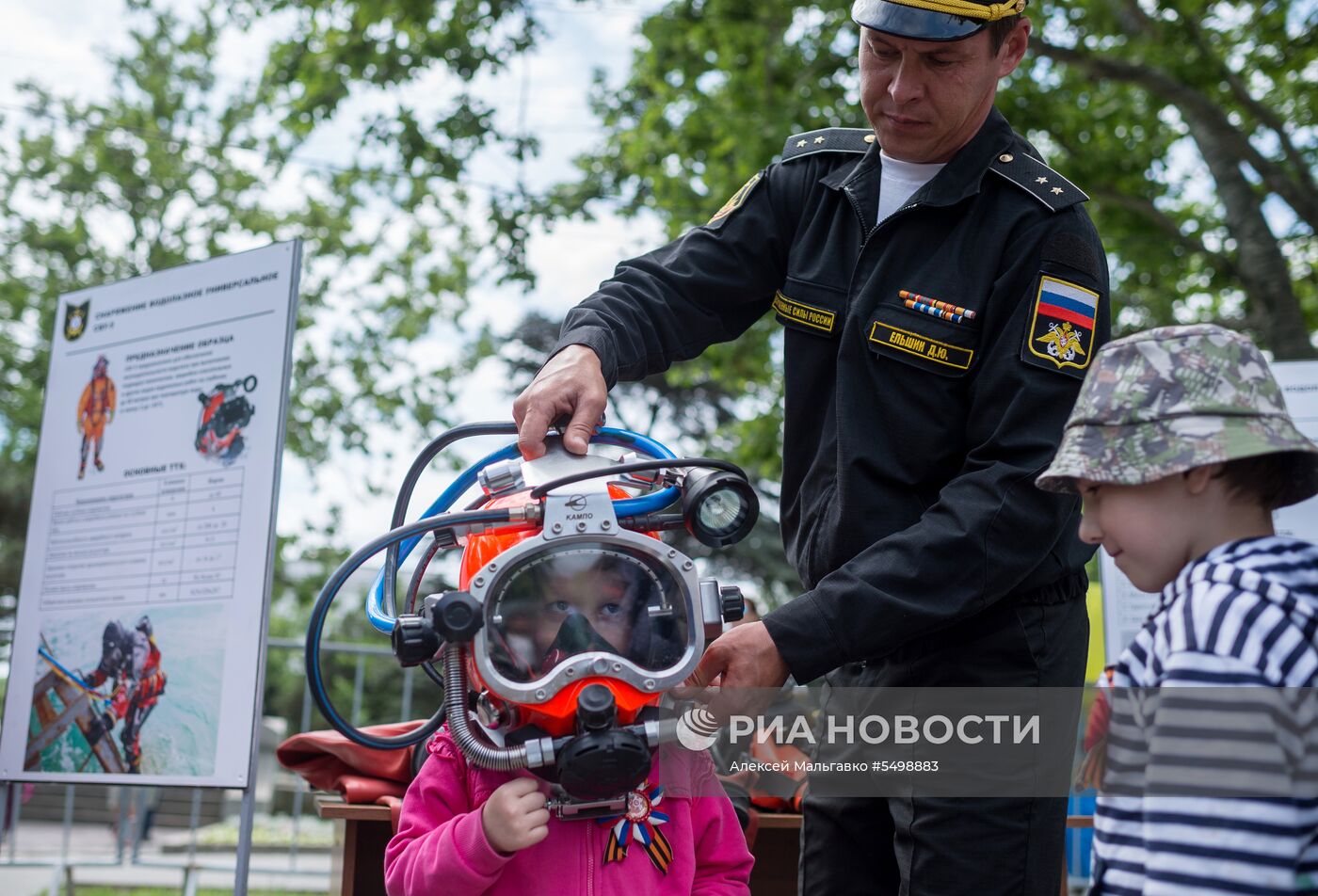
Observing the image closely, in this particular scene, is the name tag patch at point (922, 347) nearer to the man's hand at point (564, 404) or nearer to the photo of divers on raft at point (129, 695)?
the man's hand at point (564, 404)

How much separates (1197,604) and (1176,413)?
22 centimetres

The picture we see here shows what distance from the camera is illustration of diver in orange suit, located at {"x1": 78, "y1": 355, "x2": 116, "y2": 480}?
4.04 m

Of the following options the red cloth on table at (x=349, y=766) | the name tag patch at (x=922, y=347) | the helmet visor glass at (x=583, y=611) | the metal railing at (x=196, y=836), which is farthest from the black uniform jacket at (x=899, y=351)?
Result: the metal railing at (x=196, y=836)

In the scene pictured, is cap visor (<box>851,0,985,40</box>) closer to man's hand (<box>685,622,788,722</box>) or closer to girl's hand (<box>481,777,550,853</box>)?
man's hand (<box>685,622,788,722</box>)

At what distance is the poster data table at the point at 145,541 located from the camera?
3576mm

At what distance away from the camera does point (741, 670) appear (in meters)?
1.70

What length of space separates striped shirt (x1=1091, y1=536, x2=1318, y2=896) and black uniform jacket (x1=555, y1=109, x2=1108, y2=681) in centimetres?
46

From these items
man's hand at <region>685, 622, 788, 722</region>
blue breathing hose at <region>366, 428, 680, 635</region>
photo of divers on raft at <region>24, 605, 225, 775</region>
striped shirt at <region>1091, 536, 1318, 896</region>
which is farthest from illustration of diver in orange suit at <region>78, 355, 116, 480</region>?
striped shirt at <region>1091, 536, 1318, 896</region>

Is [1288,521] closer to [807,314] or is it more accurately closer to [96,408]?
[807,314]

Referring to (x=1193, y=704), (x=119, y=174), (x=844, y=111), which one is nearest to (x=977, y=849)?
(x=1193, y=704)

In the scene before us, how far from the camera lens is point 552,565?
163 cm

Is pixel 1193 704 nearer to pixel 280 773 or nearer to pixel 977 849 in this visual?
pixel 977 849

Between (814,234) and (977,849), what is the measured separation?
103cm

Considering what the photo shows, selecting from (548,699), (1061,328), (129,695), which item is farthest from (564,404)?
(129,695)
